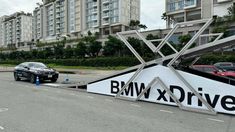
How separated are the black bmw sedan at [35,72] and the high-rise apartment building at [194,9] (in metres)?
49.2

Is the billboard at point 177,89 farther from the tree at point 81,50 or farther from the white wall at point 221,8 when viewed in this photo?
the tree at point 81,50

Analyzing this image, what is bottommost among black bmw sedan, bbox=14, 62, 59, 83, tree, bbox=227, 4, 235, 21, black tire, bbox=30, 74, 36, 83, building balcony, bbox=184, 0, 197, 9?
black tire, bbox=30, 74, 36, 83

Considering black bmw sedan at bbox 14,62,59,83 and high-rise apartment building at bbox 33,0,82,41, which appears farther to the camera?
high-rise apartment building at bbox 33,0,82,41

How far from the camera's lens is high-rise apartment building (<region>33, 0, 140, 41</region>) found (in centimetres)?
9462

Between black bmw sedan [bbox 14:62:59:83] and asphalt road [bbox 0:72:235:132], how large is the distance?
26.6ft

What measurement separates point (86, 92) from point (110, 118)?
571 cm

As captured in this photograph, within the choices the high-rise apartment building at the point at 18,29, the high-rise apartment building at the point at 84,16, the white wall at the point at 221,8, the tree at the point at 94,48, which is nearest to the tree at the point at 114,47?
the tree at the point at 94,48

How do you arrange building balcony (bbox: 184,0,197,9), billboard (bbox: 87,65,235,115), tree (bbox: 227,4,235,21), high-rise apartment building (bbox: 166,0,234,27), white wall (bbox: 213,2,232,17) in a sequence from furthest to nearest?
building balcony (bbox: 184,0,197,9)
high-rise apartment building (bbox: 166,0,234,27)
white wall (bbox: 213,2,232,17)
tree (bbox: 227,4,235,21)
billboard (bbox: 87,65,235,115)

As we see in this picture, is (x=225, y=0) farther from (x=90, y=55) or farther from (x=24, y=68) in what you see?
(x=24, y=68)

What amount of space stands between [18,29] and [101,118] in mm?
160889

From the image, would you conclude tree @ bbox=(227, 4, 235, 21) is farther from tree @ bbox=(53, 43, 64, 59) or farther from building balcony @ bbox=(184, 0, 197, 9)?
tree @ bbox=(53, 43, 64, 59)

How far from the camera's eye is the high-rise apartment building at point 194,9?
6054 centimetres

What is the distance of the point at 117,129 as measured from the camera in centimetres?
645

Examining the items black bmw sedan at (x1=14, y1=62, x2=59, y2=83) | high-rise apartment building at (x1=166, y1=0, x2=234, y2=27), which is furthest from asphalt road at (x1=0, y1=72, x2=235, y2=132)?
high-rise apartment building at (x1=166, y1=0, x2=234, y2=27)
